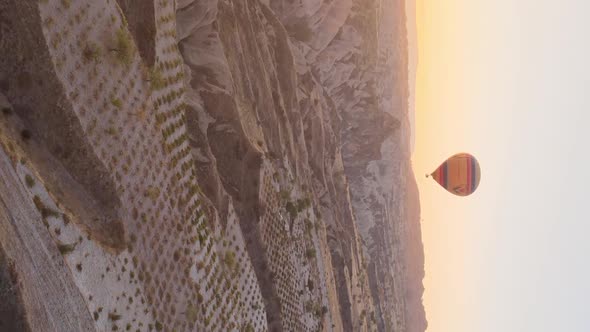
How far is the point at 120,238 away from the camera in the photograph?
506 inches

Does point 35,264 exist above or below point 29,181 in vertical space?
below

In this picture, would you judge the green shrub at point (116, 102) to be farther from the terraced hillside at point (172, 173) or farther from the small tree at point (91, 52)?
the small tree at point (91, 52)

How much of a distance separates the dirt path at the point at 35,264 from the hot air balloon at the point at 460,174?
89.8ft

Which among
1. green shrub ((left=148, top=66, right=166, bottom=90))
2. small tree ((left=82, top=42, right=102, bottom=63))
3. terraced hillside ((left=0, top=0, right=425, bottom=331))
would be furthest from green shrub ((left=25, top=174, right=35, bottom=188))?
green shrub ((left=148, top=66, right=166, bottom=90))

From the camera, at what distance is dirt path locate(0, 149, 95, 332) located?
9.75 metres

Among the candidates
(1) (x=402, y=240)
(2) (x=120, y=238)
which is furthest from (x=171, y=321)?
(1) (x=402, y=240)

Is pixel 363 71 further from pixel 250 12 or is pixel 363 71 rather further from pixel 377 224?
pixel 250 12

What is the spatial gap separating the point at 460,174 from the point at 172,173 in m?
23.5

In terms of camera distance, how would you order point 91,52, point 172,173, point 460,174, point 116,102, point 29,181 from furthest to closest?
1. point 460,174
2. point 172,173
3. point 116,102
4. point 91,52
5. point 29,181

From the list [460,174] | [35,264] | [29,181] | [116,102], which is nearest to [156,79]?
[116,102]

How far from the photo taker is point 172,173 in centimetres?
1511

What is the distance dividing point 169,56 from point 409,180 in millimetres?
31468

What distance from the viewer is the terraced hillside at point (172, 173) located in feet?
36.2

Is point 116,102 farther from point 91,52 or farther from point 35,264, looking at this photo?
point 35,264
